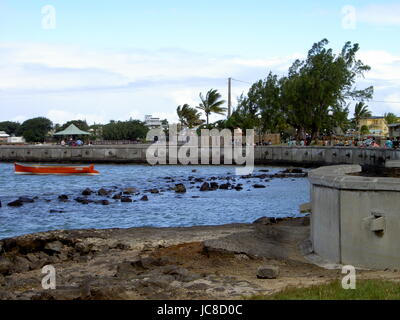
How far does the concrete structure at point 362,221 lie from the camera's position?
46.2ft

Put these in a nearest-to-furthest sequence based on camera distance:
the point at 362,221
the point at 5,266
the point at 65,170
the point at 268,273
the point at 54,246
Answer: the point at 268,273
the point at 362,221
the point at 5,266
the point at 54,246
the point at 65,170

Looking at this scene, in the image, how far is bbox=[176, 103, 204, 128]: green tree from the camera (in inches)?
4909

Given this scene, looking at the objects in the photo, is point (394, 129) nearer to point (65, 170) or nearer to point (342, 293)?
point (65, 170)

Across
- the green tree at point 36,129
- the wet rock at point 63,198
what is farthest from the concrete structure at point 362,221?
the green tree at point 36,129

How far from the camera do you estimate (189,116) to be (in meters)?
126

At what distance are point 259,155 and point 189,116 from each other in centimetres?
4763

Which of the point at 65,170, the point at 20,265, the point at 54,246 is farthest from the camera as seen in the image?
the point at 65,170

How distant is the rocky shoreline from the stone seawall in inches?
1265

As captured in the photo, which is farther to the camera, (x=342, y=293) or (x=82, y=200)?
(x=82, y=200)

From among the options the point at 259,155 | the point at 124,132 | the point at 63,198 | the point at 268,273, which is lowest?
the point at 63,198

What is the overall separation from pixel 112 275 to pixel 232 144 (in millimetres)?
71261

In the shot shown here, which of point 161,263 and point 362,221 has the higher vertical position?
point 362,221

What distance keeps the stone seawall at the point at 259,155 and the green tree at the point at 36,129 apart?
79859 mm

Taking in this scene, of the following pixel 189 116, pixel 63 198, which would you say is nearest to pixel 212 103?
pixel 189 116
